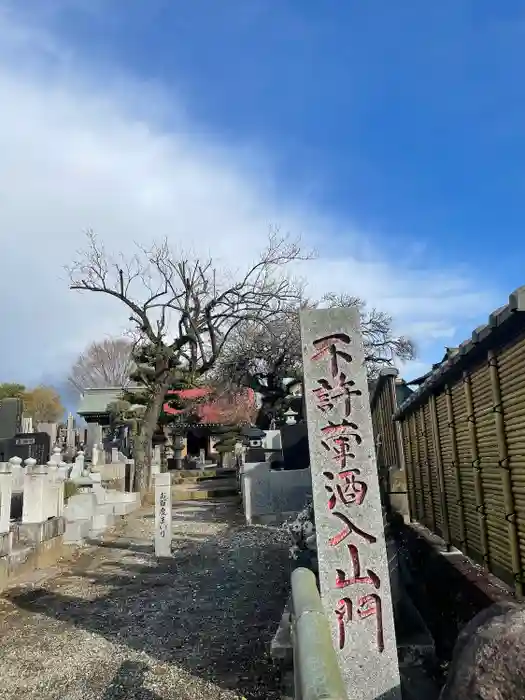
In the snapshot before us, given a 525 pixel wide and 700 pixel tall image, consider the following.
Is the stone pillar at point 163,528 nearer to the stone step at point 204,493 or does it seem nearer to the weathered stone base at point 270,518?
the weathered stone base at point 270,518

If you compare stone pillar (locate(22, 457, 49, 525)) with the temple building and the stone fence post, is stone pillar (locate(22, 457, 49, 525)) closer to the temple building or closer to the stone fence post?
the stone fence post

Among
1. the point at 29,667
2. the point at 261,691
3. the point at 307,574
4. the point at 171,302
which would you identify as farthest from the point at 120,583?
the point at 171,302

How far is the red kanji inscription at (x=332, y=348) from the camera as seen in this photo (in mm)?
4398

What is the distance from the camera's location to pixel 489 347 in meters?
4.16

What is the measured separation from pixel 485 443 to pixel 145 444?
1696cm

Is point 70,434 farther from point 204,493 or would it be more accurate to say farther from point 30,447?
point 204,493

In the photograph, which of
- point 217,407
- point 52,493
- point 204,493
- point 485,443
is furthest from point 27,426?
point 485,443

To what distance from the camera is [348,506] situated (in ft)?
13.7

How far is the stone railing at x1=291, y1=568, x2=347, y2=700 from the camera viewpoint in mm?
1786

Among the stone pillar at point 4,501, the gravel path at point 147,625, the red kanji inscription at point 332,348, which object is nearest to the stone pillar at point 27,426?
the gravel path at point 147,625

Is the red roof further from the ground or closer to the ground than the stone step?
further from the ground

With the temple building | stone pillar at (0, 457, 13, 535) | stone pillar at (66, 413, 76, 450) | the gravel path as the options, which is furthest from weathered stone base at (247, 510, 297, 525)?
stone pillar at (66, 413, 76, 450)

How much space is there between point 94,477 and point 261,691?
10.2 metres

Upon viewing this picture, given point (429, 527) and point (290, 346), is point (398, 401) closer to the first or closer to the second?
point (429, 527)
